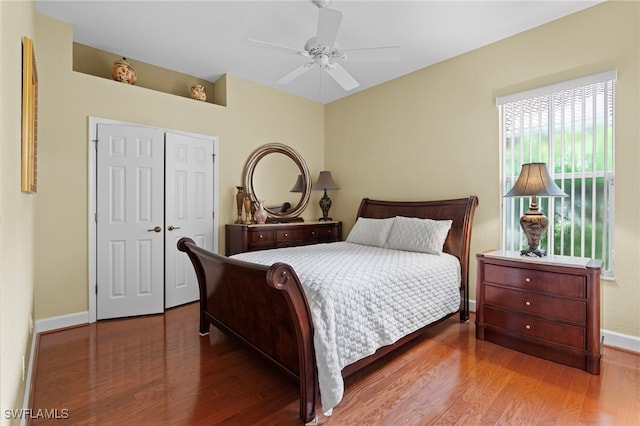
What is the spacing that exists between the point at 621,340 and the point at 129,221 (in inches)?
185

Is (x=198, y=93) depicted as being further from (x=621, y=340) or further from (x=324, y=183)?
(x=621, y=340)

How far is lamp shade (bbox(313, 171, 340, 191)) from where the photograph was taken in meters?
4.76

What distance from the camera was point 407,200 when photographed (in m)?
4.06

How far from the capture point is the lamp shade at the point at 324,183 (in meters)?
4.76

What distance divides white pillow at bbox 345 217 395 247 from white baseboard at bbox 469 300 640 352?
201 cm

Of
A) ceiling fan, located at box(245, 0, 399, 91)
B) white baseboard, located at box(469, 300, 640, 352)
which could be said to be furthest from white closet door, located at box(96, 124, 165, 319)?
white baseboard, located at box(469, 300, 640, 352)

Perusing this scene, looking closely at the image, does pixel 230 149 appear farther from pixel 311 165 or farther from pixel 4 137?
pixel 4 137

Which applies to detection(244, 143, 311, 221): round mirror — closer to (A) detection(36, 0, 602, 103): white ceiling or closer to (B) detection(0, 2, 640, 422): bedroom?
(B) detection(0, 2, 640, 422): bedroom

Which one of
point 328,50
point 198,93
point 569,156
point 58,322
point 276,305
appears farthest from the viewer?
point 198,93

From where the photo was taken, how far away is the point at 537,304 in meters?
2.44

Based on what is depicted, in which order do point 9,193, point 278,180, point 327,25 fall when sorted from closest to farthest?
point 9,193 < point 327,25 < point 278,180

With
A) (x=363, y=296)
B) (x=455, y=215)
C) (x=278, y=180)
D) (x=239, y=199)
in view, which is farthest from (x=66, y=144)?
(x=455, y=215)

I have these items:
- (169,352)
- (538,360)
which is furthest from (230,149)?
(538,360)

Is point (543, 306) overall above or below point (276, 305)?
below
